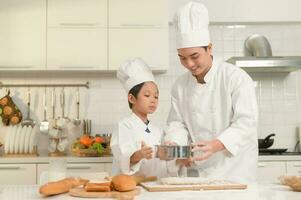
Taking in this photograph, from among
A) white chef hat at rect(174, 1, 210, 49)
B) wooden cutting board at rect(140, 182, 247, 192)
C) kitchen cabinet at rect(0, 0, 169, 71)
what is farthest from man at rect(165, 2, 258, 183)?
kitchen cabinet at rect(0, 0, 169, 71)

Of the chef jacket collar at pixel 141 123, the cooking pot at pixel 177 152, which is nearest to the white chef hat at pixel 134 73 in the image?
the chef jacket collar at pixel 141 123

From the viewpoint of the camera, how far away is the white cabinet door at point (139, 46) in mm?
3928

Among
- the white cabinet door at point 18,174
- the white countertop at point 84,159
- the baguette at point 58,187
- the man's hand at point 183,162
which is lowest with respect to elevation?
the white cabinet door at point 18,174

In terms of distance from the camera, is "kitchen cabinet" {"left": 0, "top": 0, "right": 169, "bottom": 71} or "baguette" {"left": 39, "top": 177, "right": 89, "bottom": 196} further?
"kitchen cabinet" {"left": 0, "top": 0, "right": 169, "bottom": 71}

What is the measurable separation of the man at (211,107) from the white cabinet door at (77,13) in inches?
64.1

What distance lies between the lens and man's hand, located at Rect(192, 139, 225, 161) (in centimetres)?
195

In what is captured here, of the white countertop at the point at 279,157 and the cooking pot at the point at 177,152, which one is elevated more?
the cooking pot at the point at 177,152

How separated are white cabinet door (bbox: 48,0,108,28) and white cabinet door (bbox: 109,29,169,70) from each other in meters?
0.16

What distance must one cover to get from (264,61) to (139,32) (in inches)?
41.7

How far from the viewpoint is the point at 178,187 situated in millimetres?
1643

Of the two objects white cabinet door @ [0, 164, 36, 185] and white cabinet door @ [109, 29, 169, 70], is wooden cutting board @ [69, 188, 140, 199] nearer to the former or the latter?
white cabinet door @ [0, 164, 36, 185]

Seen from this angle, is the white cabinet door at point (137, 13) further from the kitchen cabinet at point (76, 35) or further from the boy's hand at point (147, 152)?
the boy's hand at point (147, 152)

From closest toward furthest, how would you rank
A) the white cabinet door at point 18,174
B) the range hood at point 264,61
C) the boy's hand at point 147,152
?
the boy's hand at point 147,152 → the white cabinet door at point 18,174 → the range hood at point 264,61

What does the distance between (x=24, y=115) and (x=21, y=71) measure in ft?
1.36
